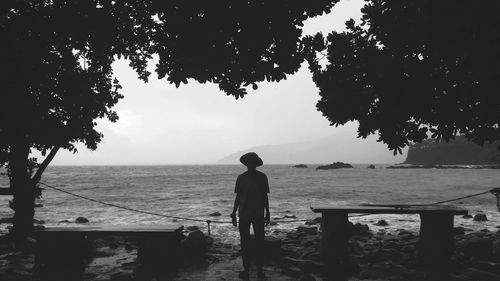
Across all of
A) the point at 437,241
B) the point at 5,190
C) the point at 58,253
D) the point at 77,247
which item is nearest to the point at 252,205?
the point at 437,241

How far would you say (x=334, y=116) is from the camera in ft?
28.4

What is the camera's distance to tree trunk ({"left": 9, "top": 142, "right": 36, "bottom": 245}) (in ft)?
29.3

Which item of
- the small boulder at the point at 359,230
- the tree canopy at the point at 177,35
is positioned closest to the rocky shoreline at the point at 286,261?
the small boulder at the point at 359,230

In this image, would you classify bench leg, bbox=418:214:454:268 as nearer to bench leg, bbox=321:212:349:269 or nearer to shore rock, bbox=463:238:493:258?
shore rock, bbox=463:238:493:258

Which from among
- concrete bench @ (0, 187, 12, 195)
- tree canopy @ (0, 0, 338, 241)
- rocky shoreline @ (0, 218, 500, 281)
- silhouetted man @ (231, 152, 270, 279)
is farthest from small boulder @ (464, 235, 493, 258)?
concrete bench @ (0, 187, 12, 195)

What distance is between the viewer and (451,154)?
542 feet

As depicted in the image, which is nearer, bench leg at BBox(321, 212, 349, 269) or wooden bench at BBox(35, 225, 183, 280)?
wooden bench at BBox(35, 225, 183, 280)

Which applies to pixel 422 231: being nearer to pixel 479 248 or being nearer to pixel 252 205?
pixel 479 248

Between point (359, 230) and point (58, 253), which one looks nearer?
point (58, 253)

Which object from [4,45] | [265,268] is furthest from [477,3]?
[4,45]

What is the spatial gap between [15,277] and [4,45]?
4.32 m

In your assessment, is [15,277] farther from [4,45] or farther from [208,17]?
[208,17]

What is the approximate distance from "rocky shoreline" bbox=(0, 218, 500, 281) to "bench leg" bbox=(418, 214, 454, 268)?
223 mm

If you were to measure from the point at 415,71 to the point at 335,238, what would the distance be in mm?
3826
